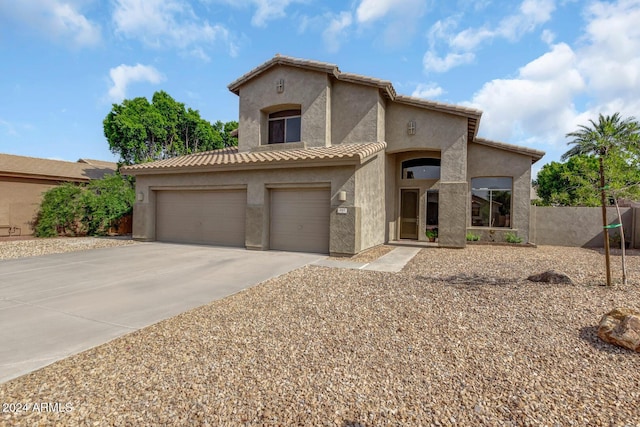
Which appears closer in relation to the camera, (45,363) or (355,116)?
Answer: (45,363)

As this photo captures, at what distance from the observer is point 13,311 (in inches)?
203

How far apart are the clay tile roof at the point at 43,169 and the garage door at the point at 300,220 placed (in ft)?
52.4

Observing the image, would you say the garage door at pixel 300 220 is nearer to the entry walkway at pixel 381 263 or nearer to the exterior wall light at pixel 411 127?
the entry walkway at pixel 381 263

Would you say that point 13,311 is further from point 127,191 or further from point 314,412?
point 127,191

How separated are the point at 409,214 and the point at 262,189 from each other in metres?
8.00

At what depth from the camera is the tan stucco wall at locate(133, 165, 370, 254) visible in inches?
420

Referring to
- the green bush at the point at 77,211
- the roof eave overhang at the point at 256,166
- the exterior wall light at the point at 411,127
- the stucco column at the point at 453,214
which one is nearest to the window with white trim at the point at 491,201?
the stucco column at the point at 453,214

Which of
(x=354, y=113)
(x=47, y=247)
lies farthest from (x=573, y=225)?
(x=47, y=247)

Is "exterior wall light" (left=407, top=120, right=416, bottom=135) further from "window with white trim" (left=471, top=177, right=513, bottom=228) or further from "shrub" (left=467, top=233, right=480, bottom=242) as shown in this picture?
"shrub" (left=467, top=233, right=480, bottom=242)

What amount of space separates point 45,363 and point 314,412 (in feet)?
10.5

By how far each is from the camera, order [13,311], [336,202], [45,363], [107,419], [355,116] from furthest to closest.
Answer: [355,116] → [336,202] → [13,311] → [45,363] → [107,419]

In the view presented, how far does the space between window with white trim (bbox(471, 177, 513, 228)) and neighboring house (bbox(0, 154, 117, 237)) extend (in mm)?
23973

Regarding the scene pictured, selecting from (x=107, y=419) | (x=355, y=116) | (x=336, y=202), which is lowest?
(x=107, y=419)

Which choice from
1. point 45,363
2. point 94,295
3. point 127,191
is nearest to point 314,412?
point 45,363
